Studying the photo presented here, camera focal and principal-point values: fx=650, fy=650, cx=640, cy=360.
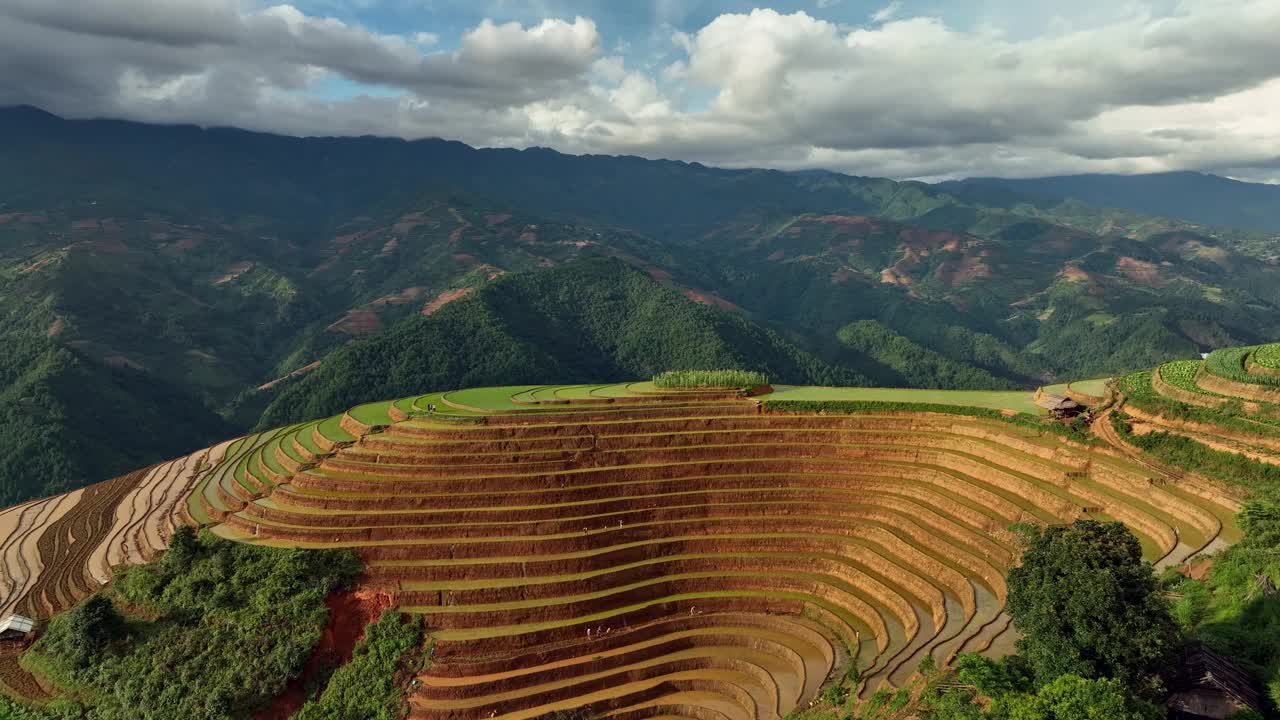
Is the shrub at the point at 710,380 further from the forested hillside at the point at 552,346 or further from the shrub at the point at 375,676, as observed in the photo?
the forested hillside at the point at 552,346

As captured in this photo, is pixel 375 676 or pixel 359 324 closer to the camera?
pixel 375 676

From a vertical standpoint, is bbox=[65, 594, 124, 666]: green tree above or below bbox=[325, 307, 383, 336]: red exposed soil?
below

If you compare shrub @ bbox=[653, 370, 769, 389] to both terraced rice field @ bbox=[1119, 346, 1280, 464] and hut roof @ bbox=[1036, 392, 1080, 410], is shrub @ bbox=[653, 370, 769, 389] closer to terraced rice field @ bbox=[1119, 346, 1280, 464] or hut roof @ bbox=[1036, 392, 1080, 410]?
hut roof @ bbox=[1036, 392, 1080, 410]

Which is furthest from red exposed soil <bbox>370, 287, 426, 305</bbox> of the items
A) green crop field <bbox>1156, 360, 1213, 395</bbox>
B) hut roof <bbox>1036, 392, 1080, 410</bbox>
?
green crop field <bbox>1156, 360, 1213, 395</bbox>

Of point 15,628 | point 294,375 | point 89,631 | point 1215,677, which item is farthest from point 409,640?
point 294,375

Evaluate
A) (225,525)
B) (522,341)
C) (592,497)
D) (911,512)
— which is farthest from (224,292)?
(911,512)

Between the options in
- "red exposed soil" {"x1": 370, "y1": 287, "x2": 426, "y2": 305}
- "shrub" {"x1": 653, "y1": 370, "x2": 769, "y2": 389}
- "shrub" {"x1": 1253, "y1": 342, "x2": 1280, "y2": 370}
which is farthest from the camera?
"red exposed soil" {"x1": 370, "y1": 287, "x2": 426, "y2": 305}

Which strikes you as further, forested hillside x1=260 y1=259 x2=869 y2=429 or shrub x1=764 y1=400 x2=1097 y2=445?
forested hillside x1=260 y1=259 x2=869 y2=429

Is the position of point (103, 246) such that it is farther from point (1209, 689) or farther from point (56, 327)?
point (1209, 689)
